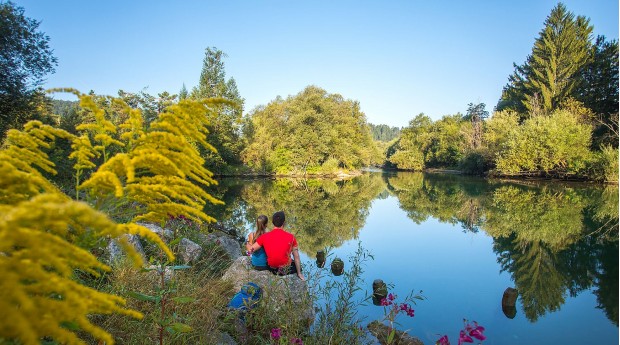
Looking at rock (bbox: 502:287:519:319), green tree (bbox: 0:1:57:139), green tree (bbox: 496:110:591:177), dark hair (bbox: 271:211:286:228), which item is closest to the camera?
dark hair (bbox: 271:211:286:228)

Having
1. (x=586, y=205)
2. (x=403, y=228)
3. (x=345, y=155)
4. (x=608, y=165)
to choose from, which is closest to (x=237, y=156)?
(x=345, y=155)

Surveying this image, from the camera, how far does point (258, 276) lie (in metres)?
5.60

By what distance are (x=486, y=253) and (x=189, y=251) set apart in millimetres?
10565

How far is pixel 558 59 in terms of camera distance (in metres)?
46.3

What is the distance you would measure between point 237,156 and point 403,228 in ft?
104

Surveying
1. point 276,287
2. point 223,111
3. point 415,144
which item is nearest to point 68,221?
point 276,287

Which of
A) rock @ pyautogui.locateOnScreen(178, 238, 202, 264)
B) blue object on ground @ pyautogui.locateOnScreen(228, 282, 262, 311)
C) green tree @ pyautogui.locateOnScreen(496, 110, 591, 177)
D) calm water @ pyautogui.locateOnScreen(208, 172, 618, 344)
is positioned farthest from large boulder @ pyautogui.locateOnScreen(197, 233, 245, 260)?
green tree @ pyautogui.locateOnScreen(496, 110, 591, 177)

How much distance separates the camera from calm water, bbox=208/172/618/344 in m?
7.32

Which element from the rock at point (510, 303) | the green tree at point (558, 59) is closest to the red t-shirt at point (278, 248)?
the rock at point (510, 303)

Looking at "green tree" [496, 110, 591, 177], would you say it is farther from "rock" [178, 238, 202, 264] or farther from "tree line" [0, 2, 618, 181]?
"rock" [178, 238, 202, 264]

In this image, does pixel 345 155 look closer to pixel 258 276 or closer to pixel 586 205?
pixel 586 205

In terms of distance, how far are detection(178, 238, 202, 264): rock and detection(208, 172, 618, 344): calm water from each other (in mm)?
3962

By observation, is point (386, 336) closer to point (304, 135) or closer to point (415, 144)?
point (304, 135)

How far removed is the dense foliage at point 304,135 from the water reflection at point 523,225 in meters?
19.7
